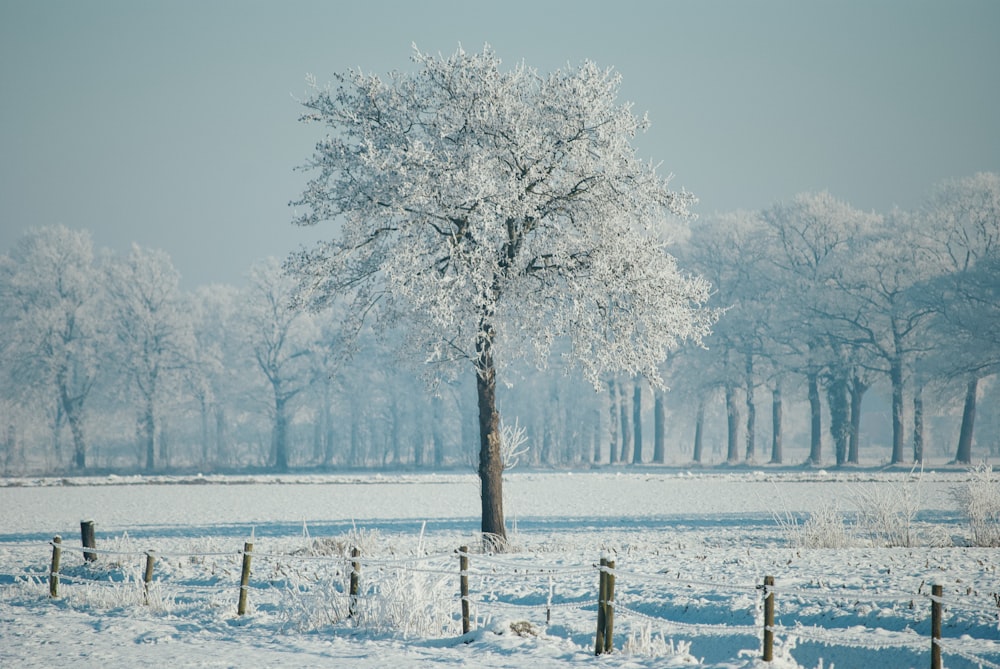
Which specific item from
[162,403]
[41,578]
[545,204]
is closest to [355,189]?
[545,204]

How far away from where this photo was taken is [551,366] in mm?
68250

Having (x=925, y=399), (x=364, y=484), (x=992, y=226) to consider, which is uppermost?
(x=992, y=226)

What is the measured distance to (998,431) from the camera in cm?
8206

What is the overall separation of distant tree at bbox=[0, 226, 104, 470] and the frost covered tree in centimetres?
4837

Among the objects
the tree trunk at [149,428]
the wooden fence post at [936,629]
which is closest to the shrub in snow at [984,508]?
the wooden fence post at [936,629]

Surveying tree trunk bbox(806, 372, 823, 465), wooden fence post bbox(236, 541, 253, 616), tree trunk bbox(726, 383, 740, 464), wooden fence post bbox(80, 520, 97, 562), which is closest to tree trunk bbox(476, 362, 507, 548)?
wooden fence post bbox(236, 541, 253, 616)

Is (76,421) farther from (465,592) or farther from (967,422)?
(465,592)

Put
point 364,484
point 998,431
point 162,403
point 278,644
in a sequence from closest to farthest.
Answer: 1. point 278,644
2. point 364,484
3. point 162,403
4. point 998,431

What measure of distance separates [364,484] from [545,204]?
3031 centimetres

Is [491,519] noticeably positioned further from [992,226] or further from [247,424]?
[247,424]

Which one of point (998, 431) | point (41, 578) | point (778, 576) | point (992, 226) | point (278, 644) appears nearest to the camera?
point (278, 644)

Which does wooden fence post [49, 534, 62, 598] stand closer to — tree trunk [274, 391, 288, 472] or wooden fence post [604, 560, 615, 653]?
wooden fence post [604, 560, 615, 653]

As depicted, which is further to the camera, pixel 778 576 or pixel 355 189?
pixel 355 189

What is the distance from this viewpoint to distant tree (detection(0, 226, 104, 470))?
61531mm
